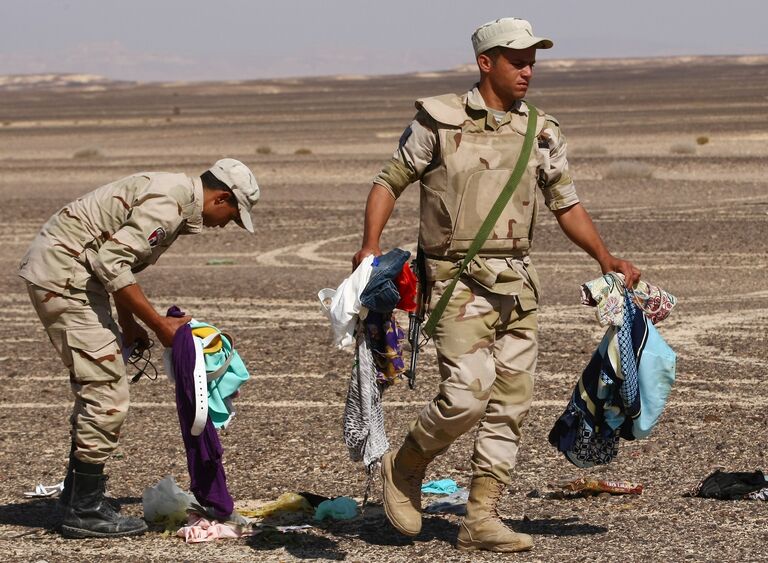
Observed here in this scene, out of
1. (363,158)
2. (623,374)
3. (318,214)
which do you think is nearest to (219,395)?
(623,374)

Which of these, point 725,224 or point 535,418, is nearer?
point 535,418

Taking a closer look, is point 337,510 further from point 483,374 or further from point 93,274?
point 93,274

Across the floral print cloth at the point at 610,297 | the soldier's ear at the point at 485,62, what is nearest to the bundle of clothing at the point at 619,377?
the floral print cloth at the point at 610,297

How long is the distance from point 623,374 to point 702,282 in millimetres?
9336

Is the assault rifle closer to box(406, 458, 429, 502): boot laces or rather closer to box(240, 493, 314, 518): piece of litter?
box(406, 458, 429, 502): boot laces

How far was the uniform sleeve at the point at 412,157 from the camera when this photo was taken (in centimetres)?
588

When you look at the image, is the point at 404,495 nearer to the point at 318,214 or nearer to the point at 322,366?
the point at 322,366

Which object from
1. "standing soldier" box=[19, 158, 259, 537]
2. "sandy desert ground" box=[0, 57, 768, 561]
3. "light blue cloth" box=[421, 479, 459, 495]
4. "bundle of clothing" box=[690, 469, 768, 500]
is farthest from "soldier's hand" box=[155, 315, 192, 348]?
"bundle of clothing" box=[690, 469, 768, 500]

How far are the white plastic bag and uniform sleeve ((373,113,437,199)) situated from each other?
1808 millimetres

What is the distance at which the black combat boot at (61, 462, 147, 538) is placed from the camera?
6293 millimetres

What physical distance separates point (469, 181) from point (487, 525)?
4.75 ft

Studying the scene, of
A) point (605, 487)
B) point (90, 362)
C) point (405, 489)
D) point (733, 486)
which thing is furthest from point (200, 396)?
point (733, 486)

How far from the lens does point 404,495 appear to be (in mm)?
6059

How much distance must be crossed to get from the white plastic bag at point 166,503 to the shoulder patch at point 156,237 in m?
1.27
